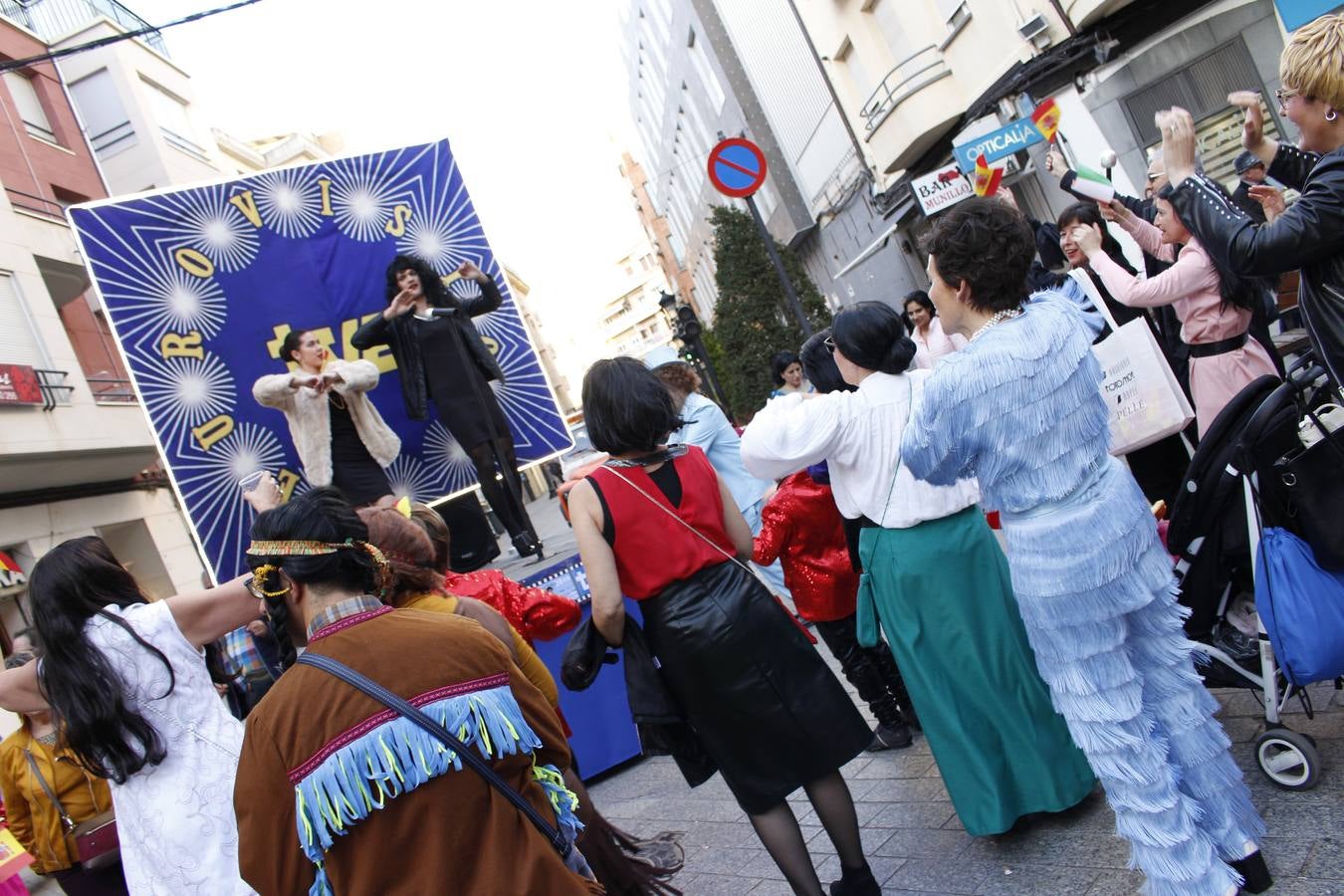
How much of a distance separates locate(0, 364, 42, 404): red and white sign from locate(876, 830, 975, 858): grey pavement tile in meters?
16.5

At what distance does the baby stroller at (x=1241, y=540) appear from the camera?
2.57 metres

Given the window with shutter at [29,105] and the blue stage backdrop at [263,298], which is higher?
the window with shutter at [29,105]

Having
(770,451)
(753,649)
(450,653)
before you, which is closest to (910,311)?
(770,451)

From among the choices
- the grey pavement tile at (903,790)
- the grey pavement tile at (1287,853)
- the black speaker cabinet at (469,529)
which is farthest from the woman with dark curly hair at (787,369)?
the grey pavement tile at (1287,853)

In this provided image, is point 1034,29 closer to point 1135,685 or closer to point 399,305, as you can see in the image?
point 399,305

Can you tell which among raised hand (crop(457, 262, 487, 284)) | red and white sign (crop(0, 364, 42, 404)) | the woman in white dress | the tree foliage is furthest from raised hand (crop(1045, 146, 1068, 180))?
the tree foliage

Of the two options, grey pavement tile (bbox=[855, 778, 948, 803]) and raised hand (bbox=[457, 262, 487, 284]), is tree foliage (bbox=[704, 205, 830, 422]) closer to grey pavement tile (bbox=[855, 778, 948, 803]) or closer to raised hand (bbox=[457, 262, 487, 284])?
raised hand (bbox=[457, 262, 487, 284])

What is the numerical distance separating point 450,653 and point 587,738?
352 cm

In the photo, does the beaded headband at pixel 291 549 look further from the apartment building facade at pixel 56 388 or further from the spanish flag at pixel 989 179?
the apartment building facade at pixel 56 388

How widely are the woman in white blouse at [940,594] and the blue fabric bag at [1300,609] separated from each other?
772 millimetres

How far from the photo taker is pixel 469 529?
7363mm

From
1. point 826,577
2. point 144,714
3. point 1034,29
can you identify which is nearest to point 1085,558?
point 826,577

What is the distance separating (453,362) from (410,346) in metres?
0.32

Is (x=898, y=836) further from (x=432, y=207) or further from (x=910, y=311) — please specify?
(x=432, y=207)
